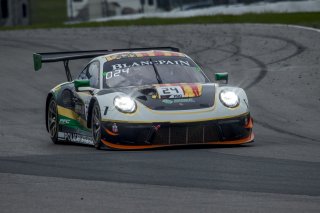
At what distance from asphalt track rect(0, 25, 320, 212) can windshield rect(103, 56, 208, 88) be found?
956 mm

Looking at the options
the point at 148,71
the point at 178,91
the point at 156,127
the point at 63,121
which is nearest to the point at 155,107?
the point at 156,127

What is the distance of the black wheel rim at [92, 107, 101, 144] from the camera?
1175 cm

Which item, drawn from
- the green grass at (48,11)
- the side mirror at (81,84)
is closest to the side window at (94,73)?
the side mirror at (81,84)

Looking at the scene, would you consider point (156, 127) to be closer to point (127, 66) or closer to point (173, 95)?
point (173, 95)

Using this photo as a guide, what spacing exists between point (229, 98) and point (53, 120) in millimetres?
3039

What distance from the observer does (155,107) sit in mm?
11406

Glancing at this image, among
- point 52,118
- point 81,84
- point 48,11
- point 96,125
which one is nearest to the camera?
point 96,125

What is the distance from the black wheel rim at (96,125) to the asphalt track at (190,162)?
166 mm

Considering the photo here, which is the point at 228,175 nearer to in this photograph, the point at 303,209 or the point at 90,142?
the point at 303,209

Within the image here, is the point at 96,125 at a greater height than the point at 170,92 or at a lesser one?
lesser

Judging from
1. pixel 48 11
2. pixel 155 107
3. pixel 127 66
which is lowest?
pixel 48 11

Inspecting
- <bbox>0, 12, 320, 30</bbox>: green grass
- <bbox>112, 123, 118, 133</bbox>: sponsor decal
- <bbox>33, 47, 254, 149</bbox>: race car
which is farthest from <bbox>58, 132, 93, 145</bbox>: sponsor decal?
<bbox>0, 12, 320, 30</bbox>: green grass

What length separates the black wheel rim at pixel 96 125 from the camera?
463 inches

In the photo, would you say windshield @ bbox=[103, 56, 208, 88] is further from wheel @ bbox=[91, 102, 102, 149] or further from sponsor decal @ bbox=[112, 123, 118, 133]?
sponsor decal @ bbox=[112, 123, 118, 133]
